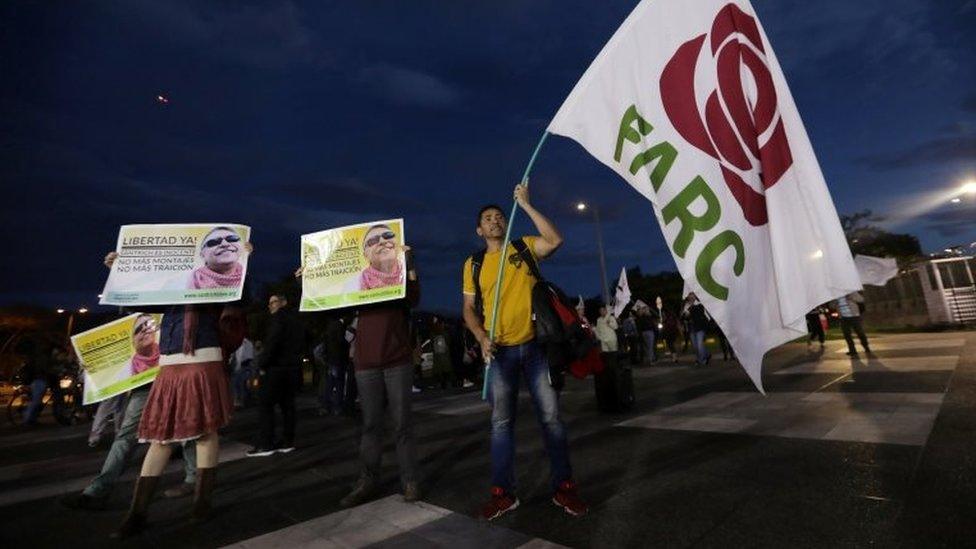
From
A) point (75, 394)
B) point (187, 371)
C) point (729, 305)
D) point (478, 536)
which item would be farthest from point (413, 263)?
point (75, 394)

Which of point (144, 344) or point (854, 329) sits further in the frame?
point (854, 329)

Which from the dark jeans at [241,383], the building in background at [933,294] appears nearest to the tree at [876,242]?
the building in background at [933,294]

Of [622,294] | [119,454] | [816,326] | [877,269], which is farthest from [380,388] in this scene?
[877,269]

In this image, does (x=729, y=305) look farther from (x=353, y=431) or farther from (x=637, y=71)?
(x=353, y=431)

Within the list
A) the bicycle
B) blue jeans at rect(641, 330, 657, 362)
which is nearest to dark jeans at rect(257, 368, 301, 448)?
the bicycle

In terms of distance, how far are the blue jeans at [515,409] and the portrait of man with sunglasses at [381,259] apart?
50.5 inches

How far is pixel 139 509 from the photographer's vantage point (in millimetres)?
3549

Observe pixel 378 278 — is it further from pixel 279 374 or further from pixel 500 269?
pixel 279 374

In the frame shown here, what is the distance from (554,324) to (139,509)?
3.29 metres

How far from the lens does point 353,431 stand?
24.3 feet

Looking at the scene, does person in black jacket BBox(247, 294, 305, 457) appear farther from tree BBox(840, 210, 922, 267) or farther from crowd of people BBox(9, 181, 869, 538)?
tree BBox(840, 210, 922, 267)

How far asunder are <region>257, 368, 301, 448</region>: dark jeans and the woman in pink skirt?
2.36m

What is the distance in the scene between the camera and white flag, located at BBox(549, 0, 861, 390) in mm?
2877

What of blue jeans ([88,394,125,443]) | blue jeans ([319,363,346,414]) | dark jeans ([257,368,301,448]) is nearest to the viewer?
dark jeans ([257,368,301,448])
